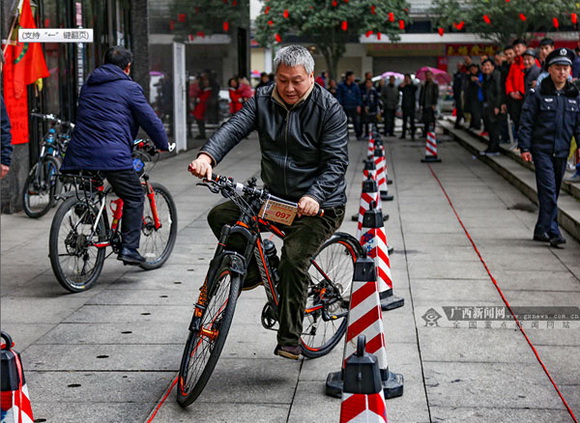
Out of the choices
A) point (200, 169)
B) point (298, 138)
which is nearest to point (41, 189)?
point (298, 138)

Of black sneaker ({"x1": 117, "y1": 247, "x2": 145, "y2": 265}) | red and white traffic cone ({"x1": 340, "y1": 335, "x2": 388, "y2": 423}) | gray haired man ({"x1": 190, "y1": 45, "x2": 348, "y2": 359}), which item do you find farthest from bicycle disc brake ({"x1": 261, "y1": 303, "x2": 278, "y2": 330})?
black sneaker ({"x1": 117, "y1": 247, "x2": 145, "y2": 265})

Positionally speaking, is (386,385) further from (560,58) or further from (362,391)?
(560,58)

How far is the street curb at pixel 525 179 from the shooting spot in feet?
33.4

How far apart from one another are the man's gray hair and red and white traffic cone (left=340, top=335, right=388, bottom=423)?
2.21m

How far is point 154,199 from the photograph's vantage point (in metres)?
8.27

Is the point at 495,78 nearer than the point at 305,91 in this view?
No

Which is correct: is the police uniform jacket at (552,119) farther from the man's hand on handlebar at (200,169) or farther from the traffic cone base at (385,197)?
the man's hand on handlebar at (200,169)

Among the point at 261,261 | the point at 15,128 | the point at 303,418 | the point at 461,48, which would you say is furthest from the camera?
the point at 461,48

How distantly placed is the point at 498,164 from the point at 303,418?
12595 millimetres

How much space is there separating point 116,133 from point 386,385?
138 inches

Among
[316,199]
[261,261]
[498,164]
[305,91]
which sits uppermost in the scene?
[305,91]

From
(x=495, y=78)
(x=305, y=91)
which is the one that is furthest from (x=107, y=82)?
(x=495, y=78)

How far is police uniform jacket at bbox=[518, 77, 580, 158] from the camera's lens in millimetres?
9297

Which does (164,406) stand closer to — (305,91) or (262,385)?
(262,385)
